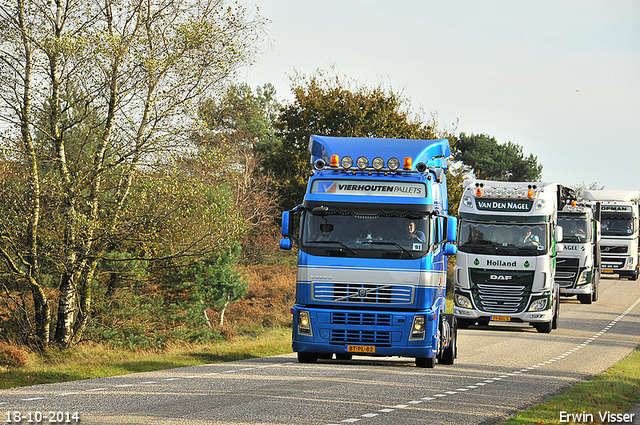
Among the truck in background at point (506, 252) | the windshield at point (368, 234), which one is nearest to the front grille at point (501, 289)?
the truck in background at point (506, 252)

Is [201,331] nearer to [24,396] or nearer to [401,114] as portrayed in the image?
[401,114]

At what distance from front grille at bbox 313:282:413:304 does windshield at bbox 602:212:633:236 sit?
31713mm

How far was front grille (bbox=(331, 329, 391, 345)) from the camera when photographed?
15.3m

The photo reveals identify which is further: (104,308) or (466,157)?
(466,157)

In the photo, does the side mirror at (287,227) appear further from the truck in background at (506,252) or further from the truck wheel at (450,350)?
the truck in background at (506,252)

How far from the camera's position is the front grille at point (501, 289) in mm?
23594

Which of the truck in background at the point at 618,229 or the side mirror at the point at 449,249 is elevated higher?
the truck in background at the point at 618,229

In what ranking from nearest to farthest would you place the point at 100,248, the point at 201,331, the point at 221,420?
the point at 221,420
the point at 100,248
the point at 201,331

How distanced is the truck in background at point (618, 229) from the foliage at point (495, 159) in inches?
1745

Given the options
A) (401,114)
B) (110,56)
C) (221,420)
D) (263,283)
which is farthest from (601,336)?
(263,283)

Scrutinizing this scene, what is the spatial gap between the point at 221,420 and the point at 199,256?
47.0 ft

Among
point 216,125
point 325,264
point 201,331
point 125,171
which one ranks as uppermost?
point 216,125

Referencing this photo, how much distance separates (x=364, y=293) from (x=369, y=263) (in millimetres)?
→ 566

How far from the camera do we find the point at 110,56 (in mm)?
20562
